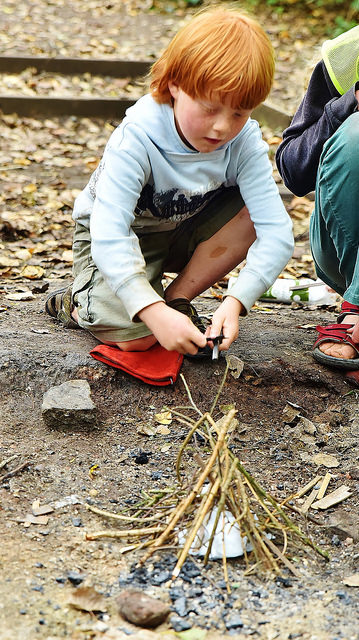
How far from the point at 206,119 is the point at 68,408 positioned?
91 centimetres

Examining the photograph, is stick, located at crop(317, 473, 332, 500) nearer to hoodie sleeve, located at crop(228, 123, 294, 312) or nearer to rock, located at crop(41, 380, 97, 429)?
hoodie sleeve, located at crop(228, 123, 294, 312)

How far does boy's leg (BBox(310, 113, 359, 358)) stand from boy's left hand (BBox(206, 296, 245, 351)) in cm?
42

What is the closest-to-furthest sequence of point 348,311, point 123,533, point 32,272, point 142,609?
point 142,609
point 123,533
point 348,311
point 32,272

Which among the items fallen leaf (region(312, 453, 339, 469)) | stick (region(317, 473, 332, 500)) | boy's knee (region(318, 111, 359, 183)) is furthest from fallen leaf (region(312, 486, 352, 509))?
boy's knee (region(318, 111, 359, 183))

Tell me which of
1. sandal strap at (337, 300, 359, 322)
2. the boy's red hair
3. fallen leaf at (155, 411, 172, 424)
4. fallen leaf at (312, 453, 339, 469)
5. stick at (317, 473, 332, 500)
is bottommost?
fallen leaf at (155, 411, 172, 424)

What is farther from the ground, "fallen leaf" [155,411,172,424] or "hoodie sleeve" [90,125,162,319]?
"hoodie sleeve" [90,125,162,319]

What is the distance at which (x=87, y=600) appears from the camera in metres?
1.45

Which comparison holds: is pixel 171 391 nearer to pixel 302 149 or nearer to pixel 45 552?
pixel 45 552

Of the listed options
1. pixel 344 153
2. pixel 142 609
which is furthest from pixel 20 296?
pixel 142 609

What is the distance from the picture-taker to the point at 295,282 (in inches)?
130

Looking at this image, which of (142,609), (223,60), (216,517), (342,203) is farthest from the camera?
(342,203)

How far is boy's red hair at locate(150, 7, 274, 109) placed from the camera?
188 centimetres

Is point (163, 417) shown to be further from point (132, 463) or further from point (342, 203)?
point (342, 203)

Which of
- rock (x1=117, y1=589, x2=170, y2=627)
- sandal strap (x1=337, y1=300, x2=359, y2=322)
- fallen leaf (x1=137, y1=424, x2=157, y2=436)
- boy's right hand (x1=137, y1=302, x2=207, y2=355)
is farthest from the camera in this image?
sandal strap (x1=337, y1=300, x2=359, y2=322)
